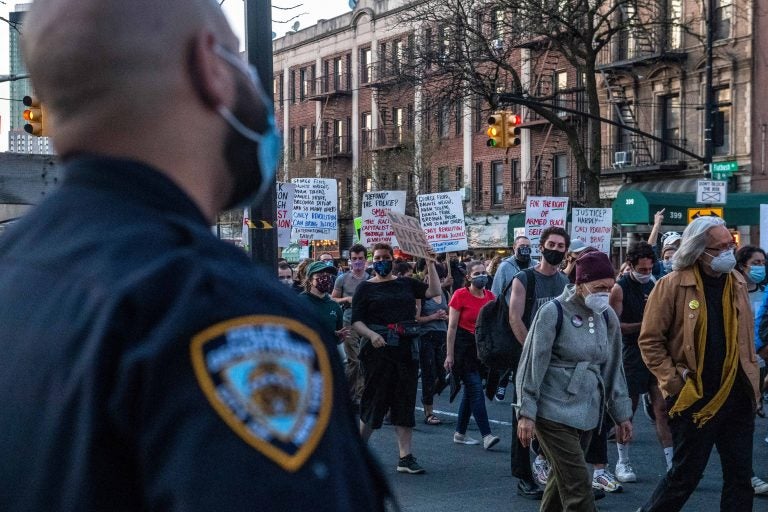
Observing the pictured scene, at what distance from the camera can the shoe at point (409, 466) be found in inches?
394

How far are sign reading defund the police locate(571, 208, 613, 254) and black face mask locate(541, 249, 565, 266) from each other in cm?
1193

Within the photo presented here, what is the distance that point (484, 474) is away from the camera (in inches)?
392

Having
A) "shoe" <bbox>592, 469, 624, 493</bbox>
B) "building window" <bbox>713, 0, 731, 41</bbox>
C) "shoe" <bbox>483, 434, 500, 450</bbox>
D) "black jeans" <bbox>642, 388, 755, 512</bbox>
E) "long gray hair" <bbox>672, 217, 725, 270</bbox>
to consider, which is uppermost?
"building window" <bbox>713, 0, 731, 41</bbox>

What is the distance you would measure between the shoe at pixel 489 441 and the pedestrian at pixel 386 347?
1.17 metres

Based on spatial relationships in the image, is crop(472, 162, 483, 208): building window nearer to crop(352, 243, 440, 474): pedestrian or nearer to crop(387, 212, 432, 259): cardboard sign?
crop(387, 212, 432, 259): cardboard sign

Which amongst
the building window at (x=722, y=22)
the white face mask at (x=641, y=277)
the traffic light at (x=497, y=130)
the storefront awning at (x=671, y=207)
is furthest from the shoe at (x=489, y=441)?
the building window at (x=722, y=22)

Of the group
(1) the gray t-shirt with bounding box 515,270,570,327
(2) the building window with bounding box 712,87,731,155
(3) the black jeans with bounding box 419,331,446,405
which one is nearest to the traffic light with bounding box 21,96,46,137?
(3) the black jeans with bounding box 419,331,446,405

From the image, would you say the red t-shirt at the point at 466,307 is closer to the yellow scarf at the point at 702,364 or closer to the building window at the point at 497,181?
the yellow scarf at the point at 702,364

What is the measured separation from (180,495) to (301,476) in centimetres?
12

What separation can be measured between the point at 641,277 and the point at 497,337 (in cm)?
173

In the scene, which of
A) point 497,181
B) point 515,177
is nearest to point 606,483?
point 515,177

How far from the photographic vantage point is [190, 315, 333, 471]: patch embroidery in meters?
1.20

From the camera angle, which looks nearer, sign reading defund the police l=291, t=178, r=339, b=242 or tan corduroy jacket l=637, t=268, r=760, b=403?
tan corduroy jacket l=637, t=268, r=760, b=403

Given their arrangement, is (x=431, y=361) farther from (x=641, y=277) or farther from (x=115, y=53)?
(x=115, y=53)
